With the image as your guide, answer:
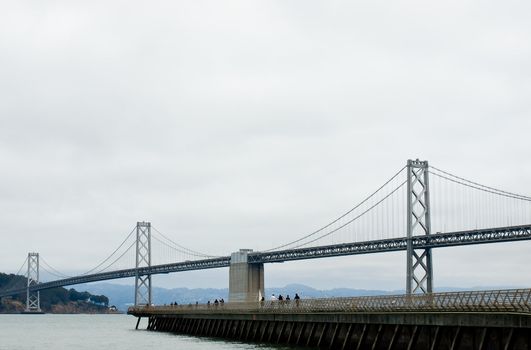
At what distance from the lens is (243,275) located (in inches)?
5615

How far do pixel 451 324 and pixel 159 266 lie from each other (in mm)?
134428

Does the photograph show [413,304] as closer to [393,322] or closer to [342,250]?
[393,322]

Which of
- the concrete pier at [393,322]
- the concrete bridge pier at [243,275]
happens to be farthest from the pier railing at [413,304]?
the concrete bridge pier at [243,275]

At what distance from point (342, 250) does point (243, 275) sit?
20722mm

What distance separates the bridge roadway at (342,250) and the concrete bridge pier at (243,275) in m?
1.28

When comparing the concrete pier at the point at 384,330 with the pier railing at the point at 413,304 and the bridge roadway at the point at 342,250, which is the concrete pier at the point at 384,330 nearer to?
the pier railing at the point at 413,304

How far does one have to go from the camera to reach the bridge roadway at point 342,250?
10250 centimetres

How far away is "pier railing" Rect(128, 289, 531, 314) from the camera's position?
35.9 metres

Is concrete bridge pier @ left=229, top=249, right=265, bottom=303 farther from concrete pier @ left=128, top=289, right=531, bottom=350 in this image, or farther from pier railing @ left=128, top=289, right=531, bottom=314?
pier railing @ left=128, top=289, right=531, bottom=314

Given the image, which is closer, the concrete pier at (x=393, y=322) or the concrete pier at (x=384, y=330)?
the concrete pier at (x=384, y=330)

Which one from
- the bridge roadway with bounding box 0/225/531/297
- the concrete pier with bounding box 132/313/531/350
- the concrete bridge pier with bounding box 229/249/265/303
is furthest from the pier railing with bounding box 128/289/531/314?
the concrete bridge pier with bounding box 229/249/265/303

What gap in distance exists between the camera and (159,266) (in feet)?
555

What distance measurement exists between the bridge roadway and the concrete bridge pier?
50.5 inches

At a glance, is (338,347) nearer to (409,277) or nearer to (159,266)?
(409,277)
